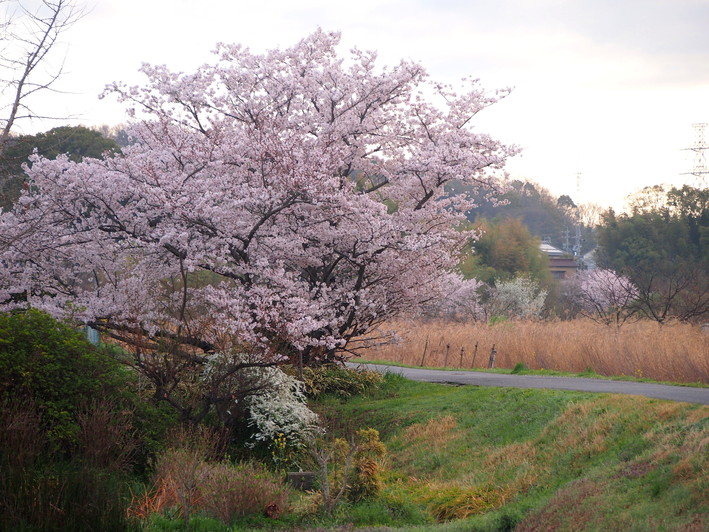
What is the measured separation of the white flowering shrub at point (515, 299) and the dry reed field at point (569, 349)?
13592mm

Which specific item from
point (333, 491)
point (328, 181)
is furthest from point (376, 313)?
point (333, 491)

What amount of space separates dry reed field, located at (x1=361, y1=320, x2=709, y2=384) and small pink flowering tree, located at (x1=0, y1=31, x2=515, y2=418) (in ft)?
9.94

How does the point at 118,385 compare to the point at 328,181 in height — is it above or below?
below

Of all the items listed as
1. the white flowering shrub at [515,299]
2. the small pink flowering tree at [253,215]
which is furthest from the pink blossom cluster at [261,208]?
the white flowering shrub at [515,299]

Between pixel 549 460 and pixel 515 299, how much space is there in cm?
3373

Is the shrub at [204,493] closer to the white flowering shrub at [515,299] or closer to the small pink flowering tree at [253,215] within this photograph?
the small pink flowering tree at [253,215]

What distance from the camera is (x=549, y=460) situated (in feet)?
33.8

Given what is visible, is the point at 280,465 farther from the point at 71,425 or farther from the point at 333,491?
the point at 71,425

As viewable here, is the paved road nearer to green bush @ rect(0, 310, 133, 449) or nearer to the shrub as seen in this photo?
the shrub

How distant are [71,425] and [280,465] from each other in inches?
151

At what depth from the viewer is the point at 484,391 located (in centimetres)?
1495

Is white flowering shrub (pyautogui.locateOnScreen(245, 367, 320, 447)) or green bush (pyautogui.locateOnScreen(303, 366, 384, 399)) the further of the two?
green bush (pyautogui.locateOnScreen(303, 366, 384, 399))

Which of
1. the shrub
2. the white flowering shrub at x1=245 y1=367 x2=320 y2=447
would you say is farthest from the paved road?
the shrub

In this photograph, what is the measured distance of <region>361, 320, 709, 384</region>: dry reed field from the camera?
1625cm
